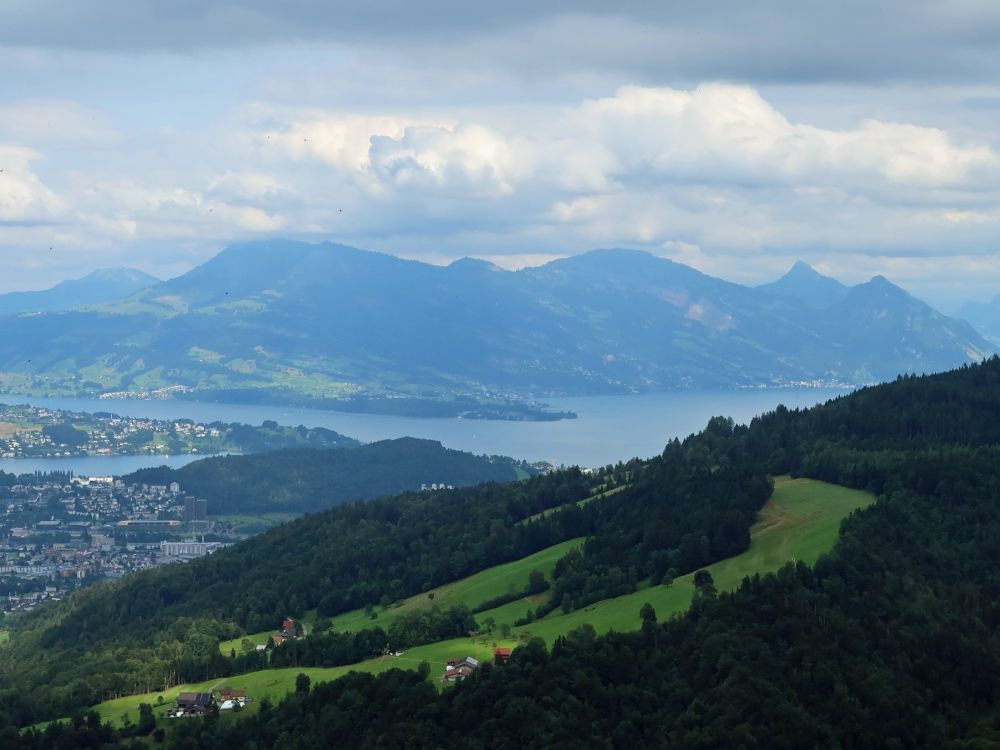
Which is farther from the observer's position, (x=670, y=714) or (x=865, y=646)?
(x=865, y=646)

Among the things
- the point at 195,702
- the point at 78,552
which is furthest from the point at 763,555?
the point at 78,552

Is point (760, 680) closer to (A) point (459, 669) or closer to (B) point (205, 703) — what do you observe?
(A) point (459, 669)

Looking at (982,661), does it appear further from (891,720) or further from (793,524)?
(793,524)

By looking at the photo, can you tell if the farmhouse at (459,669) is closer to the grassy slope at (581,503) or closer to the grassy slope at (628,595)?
the grassy slope at (628,595)

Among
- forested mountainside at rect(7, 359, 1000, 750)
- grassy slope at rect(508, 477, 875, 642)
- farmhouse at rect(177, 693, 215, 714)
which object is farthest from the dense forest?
forested mountainside at rect(7, 359, 1000, 750)

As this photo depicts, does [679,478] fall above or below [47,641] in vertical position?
above

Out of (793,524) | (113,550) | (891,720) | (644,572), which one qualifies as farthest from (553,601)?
(113,550)

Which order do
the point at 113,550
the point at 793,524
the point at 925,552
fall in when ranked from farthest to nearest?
the point at 113,550, the point at 793,524, the point at 925,552

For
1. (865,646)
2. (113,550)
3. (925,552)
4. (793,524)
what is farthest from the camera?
(113,550)

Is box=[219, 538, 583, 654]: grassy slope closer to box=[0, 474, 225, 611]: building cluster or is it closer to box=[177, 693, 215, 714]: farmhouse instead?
box=[177, 693, 215, 714]: farmhouse
